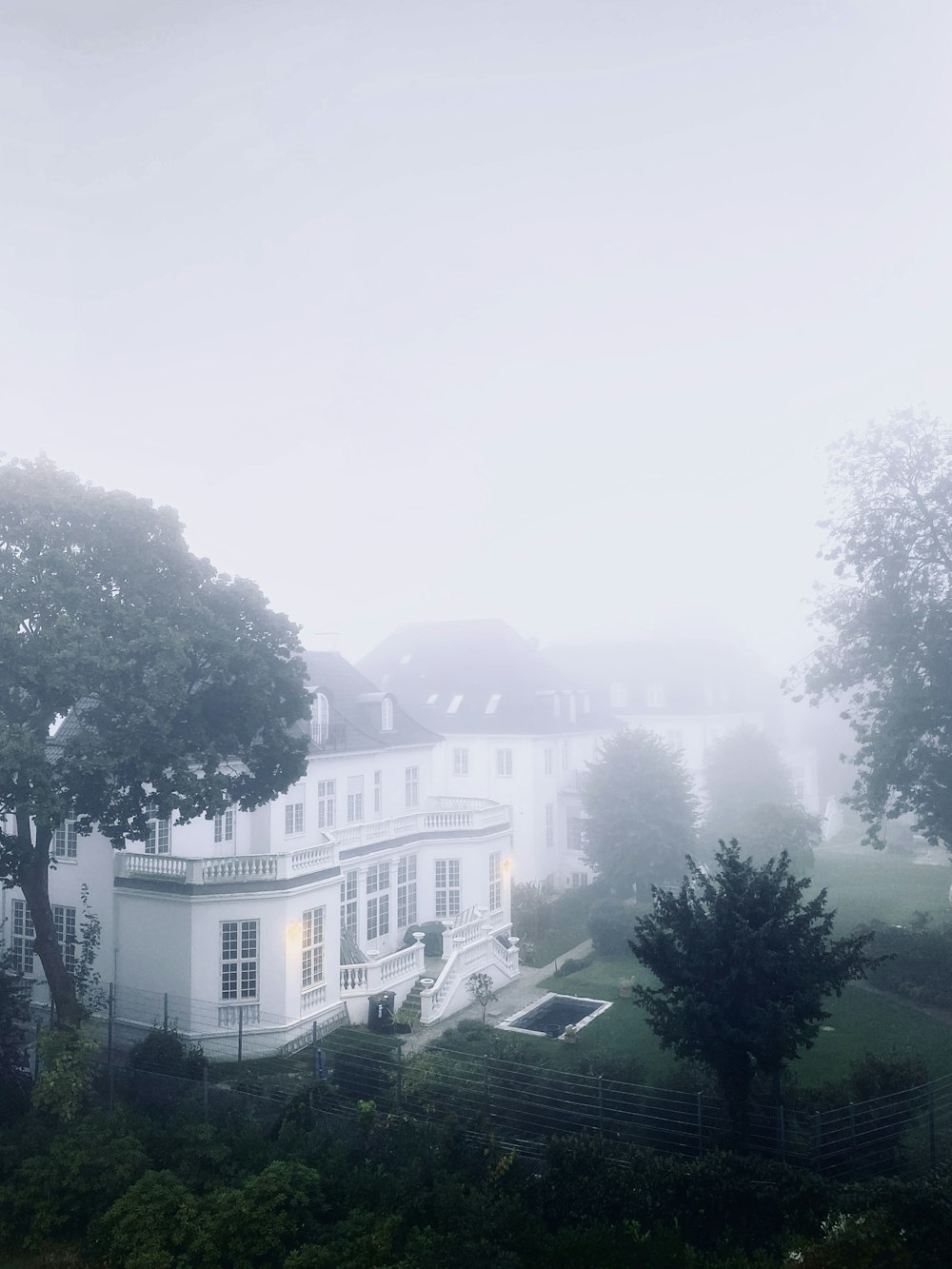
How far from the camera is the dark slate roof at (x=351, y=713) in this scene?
3331 centimetres

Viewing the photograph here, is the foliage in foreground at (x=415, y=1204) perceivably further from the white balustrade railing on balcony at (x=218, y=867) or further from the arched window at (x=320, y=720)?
the arched window at (x=320, y=720)

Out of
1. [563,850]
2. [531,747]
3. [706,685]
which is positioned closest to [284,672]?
[531,747]

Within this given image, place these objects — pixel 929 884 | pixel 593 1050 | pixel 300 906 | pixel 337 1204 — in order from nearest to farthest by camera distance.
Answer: pixel 337 1204
pixel 593 1050
pixel 300 906
pixel 929 884

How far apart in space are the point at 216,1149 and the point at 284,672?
34.7ft

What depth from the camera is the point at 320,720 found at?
3238 centimetres

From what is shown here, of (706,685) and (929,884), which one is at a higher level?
(706,685)

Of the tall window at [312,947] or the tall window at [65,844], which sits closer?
the tall window at [312,947]

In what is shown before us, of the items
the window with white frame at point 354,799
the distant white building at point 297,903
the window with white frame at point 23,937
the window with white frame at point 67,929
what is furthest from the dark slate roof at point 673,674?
the window with white frame at point 23,937

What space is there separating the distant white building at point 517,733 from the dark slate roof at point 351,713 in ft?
17.2

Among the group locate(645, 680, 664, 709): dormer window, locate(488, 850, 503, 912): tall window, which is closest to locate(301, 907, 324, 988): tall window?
locate(488, 850, 503, 912): tall window

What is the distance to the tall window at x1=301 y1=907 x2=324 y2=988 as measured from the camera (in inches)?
942

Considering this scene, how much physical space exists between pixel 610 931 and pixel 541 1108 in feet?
54.8

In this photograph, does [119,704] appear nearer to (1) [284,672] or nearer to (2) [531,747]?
(1) [284,672]

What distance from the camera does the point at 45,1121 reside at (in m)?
17.0
